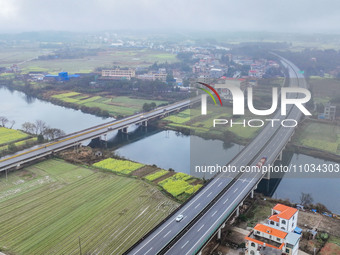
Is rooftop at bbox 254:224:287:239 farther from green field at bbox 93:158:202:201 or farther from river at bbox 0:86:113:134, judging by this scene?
river at bbox 0:86:113:134

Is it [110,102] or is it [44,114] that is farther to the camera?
[110,102]

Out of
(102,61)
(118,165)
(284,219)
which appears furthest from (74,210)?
(102,61)

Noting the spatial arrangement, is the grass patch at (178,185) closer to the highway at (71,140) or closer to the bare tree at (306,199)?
the bare tree at (306,199)

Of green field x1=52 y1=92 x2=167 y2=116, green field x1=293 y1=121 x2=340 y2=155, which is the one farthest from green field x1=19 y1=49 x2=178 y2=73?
green field x1=293 y1=121 x2=340 y2=155

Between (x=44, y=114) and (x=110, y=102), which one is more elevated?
(x=110, y=102)

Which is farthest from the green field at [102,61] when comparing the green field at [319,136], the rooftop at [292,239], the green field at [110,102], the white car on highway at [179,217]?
the rooftop at [292,239]

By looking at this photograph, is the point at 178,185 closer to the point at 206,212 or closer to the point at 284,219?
the point at 206,212

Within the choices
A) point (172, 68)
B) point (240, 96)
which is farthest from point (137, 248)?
point (172, 68)

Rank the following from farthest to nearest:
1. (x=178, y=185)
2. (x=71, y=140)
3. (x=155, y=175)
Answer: (x=71, y=140) < (x=155, y=175) < (x=178, y=185)
